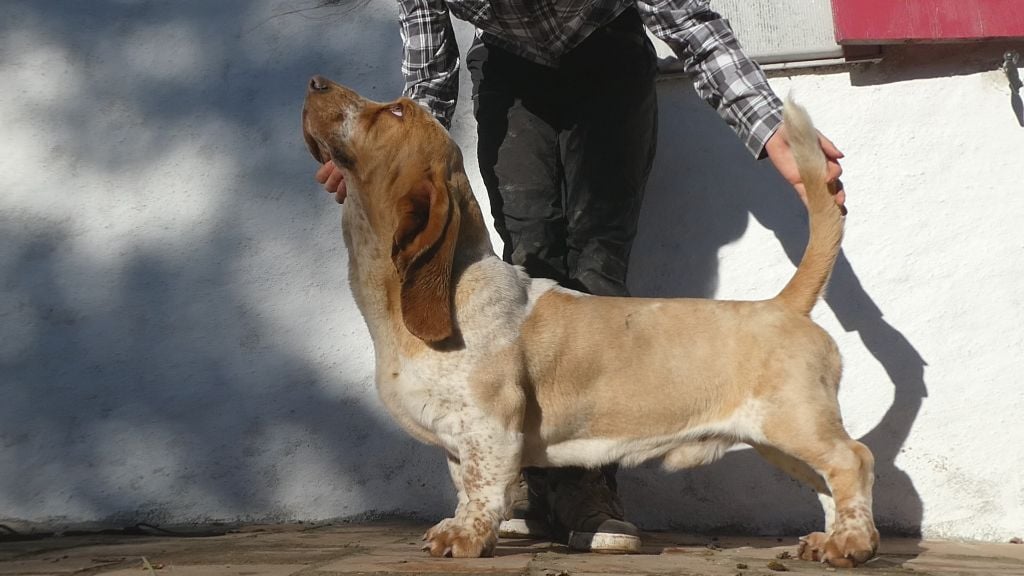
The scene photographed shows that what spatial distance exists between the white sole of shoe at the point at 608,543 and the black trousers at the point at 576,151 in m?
0.82

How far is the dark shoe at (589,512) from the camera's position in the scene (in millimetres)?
3186

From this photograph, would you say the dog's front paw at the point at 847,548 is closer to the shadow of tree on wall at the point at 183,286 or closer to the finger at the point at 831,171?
the finger at the point at 831,171

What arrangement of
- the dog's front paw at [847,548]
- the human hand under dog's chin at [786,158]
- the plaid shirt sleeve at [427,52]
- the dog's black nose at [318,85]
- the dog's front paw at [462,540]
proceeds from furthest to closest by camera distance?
1. the plaid shirt sleeve at [427,52]
2. the human hand under dog's chin at [786,158]
3. the dog's black nose at [318,85]
4. the dog's front paw at [847,548]
5. the dog's front paw at [462,540]

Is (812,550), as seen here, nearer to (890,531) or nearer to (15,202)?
(890,531)

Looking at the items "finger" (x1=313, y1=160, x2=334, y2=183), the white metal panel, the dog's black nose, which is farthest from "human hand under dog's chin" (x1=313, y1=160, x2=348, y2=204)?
the white metal panel

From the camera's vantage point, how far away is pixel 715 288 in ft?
13.2

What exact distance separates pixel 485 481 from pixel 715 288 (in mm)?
1553

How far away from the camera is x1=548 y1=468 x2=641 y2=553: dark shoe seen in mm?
3186

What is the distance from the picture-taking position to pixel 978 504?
151 inches

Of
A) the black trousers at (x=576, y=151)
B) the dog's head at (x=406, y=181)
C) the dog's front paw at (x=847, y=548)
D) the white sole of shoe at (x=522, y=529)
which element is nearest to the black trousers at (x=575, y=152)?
the black trousers at (x=576, y=151)

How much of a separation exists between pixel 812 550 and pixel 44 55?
353 centimetres

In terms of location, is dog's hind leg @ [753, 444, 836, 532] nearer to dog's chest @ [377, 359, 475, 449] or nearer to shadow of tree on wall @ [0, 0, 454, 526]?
dog's chest @ [377, 359, 475, 449]

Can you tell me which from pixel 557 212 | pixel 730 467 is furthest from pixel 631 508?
pixel 557 212

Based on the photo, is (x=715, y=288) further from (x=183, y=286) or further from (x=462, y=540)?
(x=183, y=286)
